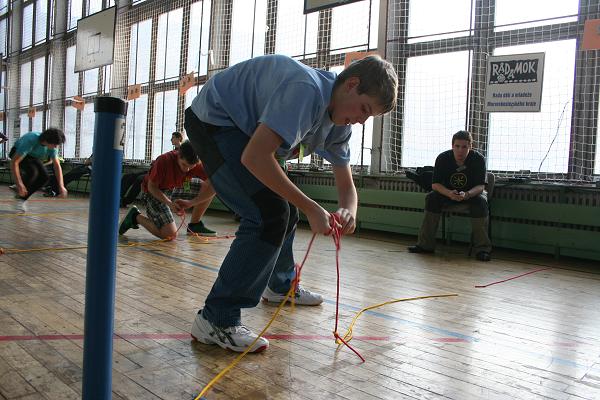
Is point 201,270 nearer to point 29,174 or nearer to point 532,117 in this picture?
point 532,117

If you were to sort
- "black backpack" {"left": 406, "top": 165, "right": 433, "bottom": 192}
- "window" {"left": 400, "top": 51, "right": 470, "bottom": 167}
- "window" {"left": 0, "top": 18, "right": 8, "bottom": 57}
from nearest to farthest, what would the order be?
"black backpack" {"left": 406, "top": 165, "right": 433, "bottom": 192}, "window" {"left": 400, "top": 51, "right": 470, "bottom": 167}, "window" {"left": 0, "top": 18, "right": 8, "bottom": 57}

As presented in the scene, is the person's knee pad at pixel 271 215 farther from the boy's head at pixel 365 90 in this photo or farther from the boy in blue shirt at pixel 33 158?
the boy in blue shirt at pixel 33 158

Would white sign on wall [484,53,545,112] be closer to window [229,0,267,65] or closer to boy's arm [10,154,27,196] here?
window [229,0,267,65]

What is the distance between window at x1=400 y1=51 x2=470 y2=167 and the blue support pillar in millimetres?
4129

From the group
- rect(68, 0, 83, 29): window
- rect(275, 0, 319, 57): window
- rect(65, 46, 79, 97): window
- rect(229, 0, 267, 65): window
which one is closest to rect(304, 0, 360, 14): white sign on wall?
rect(275, 0, 319, 57): window

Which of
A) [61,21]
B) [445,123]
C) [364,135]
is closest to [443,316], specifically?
[445,123]

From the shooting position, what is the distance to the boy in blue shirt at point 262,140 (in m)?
1.31

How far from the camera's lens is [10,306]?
195 centimetres

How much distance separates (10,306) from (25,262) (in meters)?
0.98

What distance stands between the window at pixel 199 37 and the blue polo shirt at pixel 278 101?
595 cm

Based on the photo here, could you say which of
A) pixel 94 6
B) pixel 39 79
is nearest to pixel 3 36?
pixel 39 79

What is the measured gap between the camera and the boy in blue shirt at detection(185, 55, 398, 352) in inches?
51.8

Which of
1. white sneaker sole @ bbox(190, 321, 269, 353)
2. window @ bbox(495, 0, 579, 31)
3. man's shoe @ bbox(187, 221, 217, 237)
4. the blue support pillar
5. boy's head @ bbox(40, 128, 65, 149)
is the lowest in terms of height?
white sneaker sole @ bbox(190, 321, 269, 353)

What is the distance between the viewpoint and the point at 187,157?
3492mm
